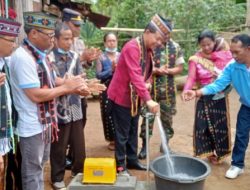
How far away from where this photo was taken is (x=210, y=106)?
4453 mm

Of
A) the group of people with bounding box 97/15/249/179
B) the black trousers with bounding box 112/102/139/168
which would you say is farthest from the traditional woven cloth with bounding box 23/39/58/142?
the black trousers with bounding box 112/102/139/168

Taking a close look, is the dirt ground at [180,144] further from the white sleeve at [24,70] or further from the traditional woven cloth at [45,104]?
the white sleeve at [24,70]

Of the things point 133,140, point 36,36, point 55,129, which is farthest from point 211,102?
point 36,36

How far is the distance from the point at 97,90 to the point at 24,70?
2.62 ft

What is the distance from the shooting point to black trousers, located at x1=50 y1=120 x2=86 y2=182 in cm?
375

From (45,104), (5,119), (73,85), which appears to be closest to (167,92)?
(73,85)

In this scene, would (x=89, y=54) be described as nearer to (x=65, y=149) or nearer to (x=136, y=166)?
(x=65, y=149)

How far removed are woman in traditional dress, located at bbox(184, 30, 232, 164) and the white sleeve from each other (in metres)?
2.07

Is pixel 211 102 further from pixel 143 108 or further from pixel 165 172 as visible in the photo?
pixel 165 172

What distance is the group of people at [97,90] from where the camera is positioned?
2.79 meters

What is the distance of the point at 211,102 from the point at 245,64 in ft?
2.26

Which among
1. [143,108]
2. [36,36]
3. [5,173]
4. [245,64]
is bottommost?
[5,173]

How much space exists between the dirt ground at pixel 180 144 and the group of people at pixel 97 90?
0.15 meters

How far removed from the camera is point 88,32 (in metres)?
8.74
